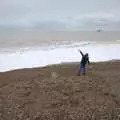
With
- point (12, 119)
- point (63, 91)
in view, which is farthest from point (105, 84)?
point (12, 119)

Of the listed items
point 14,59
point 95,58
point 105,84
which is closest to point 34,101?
point 105,84

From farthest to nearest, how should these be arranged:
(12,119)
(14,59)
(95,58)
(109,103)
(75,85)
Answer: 1. (95,58)
2. (14,59)
3. (75,85)
4. (109,103)
5. (12,119)

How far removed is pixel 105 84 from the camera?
12.6 meters

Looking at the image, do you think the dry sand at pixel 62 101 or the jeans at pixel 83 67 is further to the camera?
the jeans at pixel 83 67

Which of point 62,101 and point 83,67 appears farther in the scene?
point 83,67

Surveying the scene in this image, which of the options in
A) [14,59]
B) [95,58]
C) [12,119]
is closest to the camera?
[12,119]

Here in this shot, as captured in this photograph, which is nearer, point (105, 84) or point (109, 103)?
point (109, 103)

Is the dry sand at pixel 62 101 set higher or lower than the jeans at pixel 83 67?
lower

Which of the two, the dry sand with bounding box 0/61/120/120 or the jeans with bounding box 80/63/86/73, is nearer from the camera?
the dry sand with bounding box 0/61/120/120

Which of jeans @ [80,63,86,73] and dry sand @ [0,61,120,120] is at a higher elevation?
jeans @ [80,63,86,73]

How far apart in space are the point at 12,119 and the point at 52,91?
8.18 ft

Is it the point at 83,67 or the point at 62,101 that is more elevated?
the point at 83,67

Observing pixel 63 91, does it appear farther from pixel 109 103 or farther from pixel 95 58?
pixel 95 58

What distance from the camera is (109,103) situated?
10.1m
